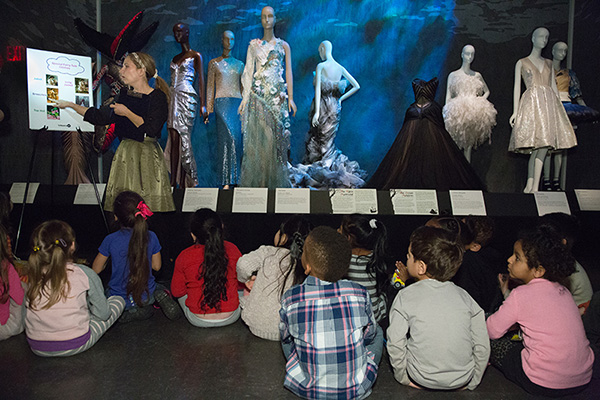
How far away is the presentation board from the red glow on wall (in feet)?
6.53

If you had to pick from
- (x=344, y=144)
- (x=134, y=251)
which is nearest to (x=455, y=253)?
(x=134, y=251)

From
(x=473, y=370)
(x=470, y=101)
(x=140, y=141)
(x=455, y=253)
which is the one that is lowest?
(x=473, y=370)

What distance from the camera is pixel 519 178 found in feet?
22.2

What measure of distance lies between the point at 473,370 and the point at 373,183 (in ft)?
10.0

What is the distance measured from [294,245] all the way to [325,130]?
11.6 feet

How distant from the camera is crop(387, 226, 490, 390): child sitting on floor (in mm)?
1899

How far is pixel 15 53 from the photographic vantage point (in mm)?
5246

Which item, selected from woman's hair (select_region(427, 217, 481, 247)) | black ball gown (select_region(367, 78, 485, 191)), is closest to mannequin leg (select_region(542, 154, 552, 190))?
black ball gown (select_region(367, 78, 485, 191))

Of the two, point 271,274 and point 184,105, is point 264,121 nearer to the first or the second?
point 184,105

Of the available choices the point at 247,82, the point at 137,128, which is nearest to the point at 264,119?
the point at 247,82

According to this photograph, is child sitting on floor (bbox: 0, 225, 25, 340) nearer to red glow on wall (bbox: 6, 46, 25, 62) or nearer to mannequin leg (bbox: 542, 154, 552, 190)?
red glow on wall (bbox: 6, 46, 25, 62)

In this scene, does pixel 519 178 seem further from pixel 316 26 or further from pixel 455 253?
pixel 455 253

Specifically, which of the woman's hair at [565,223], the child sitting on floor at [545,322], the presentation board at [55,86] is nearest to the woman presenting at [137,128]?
the presentation board at [55,86]

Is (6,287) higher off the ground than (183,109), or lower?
lower
